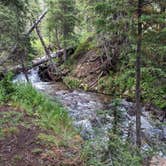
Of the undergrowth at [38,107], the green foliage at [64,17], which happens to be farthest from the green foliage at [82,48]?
the undergrowth at [38,107]

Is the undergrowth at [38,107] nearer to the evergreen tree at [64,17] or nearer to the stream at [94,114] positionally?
the stream at [94,114]

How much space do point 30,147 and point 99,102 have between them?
8.15 metres

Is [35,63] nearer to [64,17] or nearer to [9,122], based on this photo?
[64,17]

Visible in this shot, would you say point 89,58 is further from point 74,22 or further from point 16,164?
point 16,164

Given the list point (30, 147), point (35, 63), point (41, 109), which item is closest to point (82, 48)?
point (35, 63)

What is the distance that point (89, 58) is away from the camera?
795 inches

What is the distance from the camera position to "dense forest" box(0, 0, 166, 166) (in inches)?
213

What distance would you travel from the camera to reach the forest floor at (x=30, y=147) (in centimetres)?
541

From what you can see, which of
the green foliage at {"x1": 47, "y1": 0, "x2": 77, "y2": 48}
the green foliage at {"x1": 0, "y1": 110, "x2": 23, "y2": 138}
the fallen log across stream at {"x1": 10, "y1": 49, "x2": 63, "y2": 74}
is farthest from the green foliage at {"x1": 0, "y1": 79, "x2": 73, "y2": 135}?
the green foliage at {"x1": 47, "y1": 0, "x2": 77, "y2": 48}

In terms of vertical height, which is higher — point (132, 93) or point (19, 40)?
point (19, 40)

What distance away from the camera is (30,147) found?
231 inches

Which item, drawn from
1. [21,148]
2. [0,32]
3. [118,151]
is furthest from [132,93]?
[118,151]

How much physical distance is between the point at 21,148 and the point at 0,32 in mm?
6075

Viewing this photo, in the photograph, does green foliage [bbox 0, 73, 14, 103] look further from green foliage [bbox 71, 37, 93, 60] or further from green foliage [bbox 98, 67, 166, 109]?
green foliage [bbox 71, 37, 93, 60]
